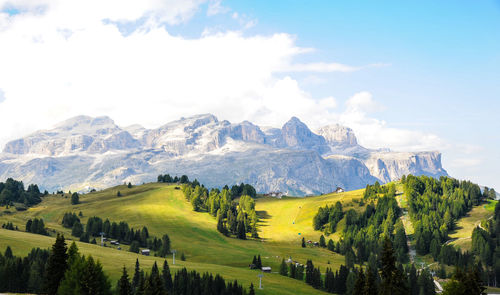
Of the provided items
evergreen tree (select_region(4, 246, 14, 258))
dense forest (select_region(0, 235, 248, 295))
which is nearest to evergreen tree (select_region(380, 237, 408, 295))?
dense forest (select_region(0, 235, 248, 295))

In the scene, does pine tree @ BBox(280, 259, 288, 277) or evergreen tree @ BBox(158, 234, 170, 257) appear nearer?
pine tree @ BBox(280, 259, 288, 277)

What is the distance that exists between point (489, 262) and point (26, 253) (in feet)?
605

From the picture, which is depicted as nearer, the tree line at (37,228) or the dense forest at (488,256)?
the dense forest at (488,256)

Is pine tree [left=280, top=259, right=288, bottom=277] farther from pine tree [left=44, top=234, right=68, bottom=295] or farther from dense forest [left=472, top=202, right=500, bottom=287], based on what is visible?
pine tree [left=44, top=234, right=68, bottom=295]

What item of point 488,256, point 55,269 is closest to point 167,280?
point 55,269

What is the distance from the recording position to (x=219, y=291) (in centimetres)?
11825

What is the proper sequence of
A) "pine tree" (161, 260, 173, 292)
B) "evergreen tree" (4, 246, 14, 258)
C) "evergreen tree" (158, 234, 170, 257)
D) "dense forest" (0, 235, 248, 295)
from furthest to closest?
"evergreen tree" (158, 234, 170, 257)
"evergreen tree" (4, 246, 14, 258)
"pine tree" (161, 260, 173, 292)
"dense forest" (0, 235, 248, 295)

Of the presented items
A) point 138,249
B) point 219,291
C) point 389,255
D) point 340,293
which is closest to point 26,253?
point 138,249

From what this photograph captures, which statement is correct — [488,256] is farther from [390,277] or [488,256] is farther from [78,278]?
[78,278]

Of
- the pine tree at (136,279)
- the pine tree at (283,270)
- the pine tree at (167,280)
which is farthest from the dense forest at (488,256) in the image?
the pine tree at (136,279)

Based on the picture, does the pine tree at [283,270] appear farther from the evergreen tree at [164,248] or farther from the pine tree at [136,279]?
the pine tree at [136,279]

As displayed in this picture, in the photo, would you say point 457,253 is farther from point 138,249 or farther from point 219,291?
point 138,249

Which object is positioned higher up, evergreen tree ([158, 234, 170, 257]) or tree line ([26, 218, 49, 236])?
tree line ([26, 218, 49, 236])

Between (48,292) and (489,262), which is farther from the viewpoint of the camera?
(489,262)
